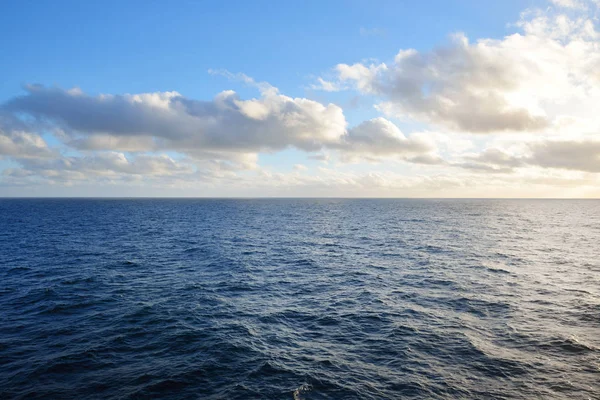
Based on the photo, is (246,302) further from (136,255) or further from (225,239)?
(225,239)

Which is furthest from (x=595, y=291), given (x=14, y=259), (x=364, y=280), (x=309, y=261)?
(x=14, y=259)

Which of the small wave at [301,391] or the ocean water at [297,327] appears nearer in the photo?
the small wave at [301,391]

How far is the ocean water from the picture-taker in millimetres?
21484

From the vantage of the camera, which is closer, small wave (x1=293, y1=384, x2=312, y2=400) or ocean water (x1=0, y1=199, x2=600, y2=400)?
small wave (x1=293, y1=384, x2=312, y2=400)

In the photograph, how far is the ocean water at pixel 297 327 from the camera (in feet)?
70.5

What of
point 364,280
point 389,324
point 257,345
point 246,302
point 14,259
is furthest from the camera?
point 14,259

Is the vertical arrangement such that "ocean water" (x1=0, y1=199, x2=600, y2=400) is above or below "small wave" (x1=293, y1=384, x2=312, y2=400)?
above

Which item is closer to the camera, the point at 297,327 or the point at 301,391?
the point at 301,391

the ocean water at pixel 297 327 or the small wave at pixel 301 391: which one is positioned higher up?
the ocean water at pixel 297 327

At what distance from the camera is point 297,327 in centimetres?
3053

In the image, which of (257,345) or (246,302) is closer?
(257,345)

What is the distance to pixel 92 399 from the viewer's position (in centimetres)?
1964

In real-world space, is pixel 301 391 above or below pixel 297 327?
below

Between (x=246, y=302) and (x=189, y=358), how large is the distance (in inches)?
503
